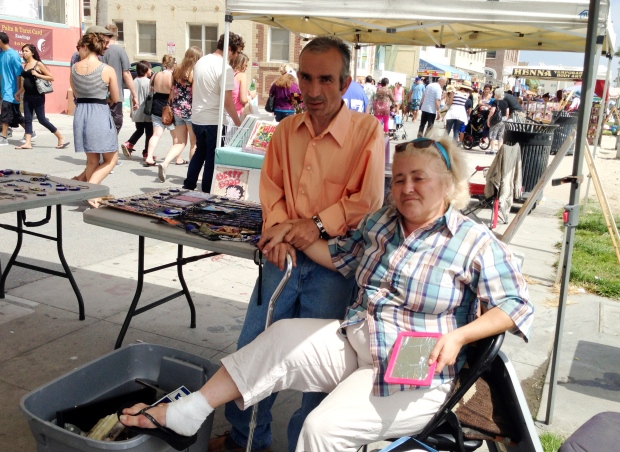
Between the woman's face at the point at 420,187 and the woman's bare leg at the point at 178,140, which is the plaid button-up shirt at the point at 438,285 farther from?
the woman's bare leg at the point at 178,140

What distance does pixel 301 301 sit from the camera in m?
2.56

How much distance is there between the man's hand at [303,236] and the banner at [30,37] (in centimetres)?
1632

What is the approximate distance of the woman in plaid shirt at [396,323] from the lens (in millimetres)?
2006

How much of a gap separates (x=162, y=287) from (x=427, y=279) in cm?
306

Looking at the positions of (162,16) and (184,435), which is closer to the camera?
(184,435)

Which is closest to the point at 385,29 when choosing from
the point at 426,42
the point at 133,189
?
the point at 426,42

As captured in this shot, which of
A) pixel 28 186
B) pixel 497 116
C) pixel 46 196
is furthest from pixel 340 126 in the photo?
pixel 497 116

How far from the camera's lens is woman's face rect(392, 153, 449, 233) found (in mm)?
2178

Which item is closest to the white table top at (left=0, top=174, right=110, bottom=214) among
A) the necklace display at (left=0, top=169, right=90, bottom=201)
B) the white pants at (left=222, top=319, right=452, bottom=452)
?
the necklace display at (left=0, top=169, right=90, bottom=201)

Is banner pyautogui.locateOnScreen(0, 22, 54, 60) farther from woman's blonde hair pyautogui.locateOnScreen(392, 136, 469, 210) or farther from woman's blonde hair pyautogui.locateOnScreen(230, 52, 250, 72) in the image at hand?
woman's blonde hair pyautogui.locateOnScreen(392, 136, 469, 210)

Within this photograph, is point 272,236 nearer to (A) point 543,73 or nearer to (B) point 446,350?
(B) point 446,350

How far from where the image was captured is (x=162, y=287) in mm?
4719

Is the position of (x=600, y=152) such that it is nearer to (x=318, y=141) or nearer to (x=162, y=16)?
(x=318, y=141)

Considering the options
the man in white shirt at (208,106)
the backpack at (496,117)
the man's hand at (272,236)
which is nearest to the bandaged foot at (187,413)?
the man's hand at (272,236)
